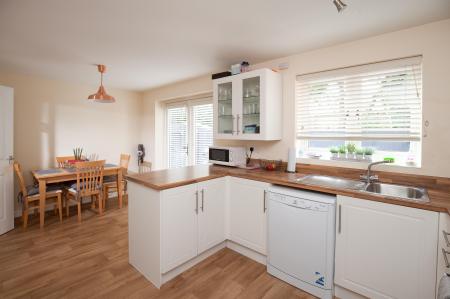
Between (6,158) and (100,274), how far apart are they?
85.5 inches

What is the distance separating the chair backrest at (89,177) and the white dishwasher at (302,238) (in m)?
2.74

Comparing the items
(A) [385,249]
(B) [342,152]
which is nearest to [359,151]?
(B) [342,152]

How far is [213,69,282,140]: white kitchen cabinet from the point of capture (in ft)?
8.39

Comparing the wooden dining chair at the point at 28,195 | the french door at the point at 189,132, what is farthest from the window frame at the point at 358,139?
the wooden dining chair at the point at 28,195

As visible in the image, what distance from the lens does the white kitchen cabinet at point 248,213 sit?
2.26 m

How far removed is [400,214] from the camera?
60.5 inches

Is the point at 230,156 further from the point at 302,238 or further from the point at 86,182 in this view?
the point at 86,182

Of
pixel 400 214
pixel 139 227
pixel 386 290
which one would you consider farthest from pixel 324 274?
pixel 139 227

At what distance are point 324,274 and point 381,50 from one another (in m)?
2.07

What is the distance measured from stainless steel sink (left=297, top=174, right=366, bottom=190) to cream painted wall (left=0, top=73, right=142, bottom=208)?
3.93m

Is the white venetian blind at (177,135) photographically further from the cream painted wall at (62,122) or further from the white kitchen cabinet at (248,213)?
the white kitchen cabinet at (248,213)

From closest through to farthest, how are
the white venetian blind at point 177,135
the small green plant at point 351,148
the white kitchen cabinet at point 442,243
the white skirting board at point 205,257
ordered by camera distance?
1. the white kitchen cabinet at point 442,243
2. the white skirting board at point 205,257
3. the small green plant at point 351,148
4. the white venetian blind at point 177,135

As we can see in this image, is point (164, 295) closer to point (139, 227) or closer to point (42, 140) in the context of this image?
point (139, 227)

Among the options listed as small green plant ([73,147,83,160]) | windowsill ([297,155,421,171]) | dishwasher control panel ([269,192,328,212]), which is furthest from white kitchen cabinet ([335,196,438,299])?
small green plant ([73,147,83,160])
